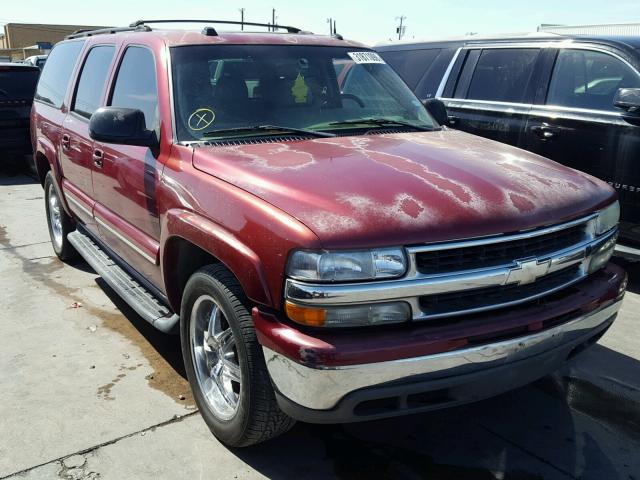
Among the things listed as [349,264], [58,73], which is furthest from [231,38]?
[58,73]

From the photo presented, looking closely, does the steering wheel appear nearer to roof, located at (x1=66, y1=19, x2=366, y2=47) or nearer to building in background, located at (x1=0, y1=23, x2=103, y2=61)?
roof, located at (x1=66, y1=19, x2=366, y2=47)

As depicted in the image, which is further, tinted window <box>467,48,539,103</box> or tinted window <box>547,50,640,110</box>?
tinted window <box>467,48,539,103</box>

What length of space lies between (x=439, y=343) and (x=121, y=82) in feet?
9.15

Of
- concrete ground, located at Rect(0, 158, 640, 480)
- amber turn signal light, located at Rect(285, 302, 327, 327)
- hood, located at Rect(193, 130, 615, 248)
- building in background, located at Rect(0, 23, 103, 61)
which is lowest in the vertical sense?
building in background, located at Rect(0, 23, 103, 61)

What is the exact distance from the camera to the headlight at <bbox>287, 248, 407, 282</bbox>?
233 cm

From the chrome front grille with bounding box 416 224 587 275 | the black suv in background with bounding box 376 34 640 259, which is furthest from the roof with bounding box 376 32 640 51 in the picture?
the chrome front grille with bounding box 416 224 587 275

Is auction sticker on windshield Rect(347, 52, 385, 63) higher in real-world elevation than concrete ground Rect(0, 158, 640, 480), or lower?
higher

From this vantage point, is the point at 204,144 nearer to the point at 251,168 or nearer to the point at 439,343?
the point at 251,168

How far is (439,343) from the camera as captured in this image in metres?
2.38

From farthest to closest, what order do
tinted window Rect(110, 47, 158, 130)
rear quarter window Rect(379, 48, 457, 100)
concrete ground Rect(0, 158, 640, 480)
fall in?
rear quarter window Rect(379, 48, 457, 100)
tinted window Rect(110, 47, 158, 130)
concrete ground Rect(0, 158, 640, 480)

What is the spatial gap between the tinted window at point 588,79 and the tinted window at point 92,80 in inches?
148

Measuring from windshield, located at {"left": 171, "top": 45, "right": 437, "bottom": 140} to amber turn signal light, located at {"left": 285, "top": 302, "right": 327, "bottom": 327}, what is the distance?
1.29 meters

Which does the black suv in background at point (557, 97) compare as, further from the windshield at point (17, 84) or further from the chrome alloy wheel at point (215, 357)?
the windshield at point (17, 84)

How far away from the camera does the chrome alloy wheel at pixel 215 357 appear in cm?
298
